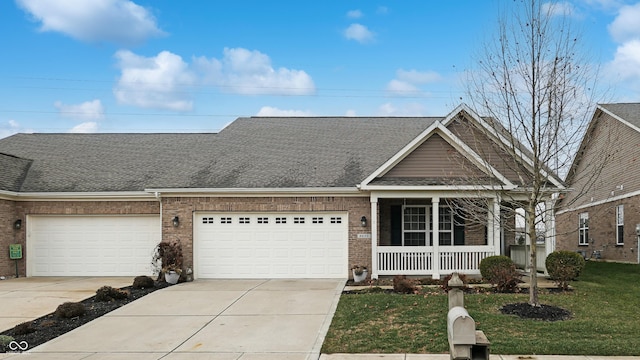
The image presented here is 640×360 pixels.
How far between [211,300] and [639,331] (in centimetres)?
950

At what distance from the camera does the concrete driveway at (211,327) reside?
9828 millimetres

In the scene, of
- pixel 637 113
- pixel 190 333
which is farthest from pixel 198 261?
pixel 637 113

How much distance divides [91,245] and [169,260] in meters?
3.83

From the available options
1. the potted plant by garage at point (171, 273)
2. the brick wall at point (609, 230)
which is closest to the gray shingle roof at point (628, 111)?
the brick wall at point (609, 230)

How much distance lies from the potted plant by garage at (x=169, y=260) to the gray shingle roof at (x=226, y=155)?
197cm

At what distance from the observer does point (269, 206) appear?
60.5ft

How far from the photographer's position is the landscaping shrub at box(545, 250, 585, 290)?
15.8 meters

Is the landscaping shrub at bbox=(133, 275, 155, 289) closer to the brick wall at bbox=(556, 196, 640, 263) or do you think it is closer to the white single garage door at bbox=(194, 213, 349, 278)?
the white single garage door at bbox=(194, 213, 349, 278)

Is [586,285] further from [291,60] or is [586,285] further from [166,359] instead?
[291,60]

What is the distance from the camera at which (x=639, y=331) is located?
10.5m

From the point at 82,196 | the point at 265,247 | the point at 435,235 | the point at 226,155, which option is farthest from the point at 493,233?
the point at 82,196

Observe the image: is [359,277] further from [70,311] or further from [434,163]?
[70,311]

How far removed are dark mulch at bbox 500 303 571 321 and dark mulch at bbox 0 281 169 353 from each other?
29.7 ft

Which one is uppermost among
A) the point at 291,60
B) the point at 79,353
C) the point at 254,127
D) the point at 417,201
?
the point at 291,60
